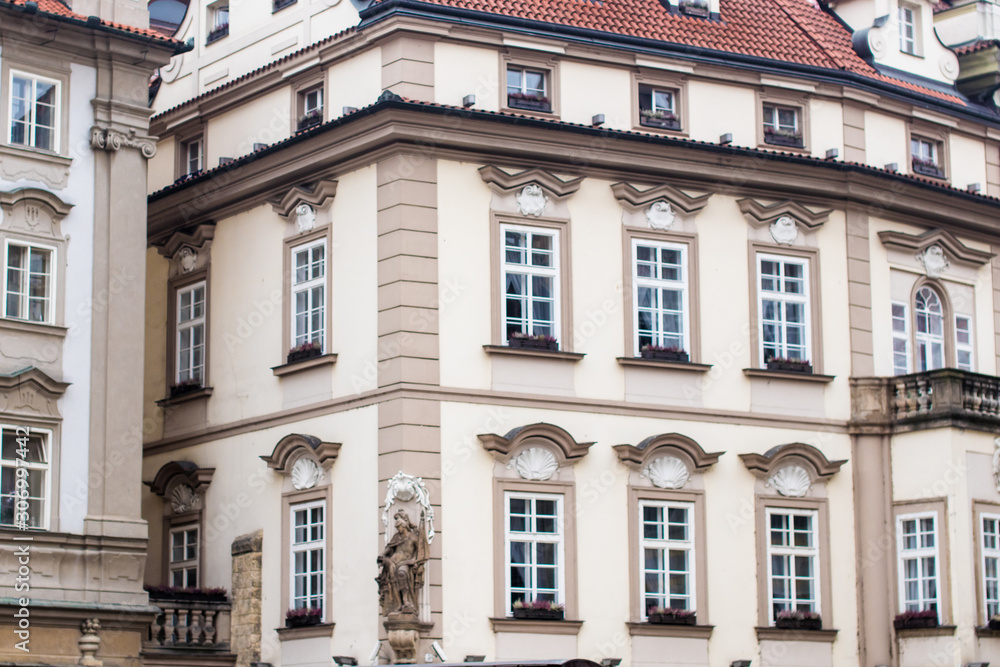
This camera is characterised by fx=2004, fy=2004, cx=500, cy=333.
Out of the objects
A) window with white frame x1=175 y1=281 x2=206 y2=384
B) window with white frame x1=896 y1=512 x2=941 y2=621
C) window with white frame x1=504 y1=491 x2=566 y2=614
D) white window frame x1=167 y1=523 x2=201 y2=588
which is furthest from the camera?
window with white frame x1=175 y1=281 x2=206 y2=384

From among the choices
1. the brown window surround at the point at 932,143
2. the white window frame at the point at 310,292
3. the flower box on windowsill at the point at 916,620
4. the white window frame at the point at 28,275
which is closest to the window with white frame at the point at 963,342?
the brown window surround at the point at 932,143

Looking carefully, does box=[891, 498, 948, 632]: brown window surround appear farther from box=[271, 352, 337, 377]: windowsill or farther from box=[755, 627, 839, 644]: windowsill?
box=[271, 352, 337, 377]: windowsill

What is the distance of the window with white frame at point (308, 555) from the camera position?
32.2 m

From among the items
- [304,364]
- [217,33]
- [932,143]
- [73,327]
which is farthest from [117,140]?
[932,143]

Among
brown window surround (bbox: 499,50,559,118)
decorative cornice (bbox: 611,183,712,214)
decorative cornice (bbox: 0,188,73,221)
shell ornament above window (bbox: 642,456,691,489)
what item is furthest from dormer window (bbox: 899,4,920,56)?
decorative cornice (bbox: 0,188,73,221)

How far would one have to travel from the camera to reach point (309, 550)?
32500mm

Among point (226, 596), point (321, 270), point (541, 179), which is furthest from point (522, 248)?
point (226, 596)

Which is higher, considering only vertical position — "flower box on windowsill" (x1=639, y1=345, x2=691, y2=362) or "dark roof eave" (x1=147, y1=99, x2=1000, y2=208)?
"dark roof eave" (x1=147, y1=99, x2=1000, y2=208)

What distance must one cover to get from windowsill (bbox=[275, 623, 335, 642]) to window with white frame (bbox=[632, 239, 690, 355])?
6913 millimetres

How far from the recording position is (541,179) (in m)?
32.9

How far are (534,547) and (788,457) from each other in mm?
5143

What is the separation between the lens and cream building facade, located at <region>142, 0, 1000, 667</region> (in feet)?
104

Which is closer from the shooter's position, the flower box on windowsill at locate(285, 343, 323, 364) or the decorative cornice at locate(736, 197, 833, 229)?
the flower box on windowsill at locate(285, 343, 323, 364)

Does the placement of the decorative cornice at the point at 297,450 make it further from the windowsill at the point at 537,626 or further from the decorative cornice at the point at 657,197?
the decorative cornice at the point at 657,197
